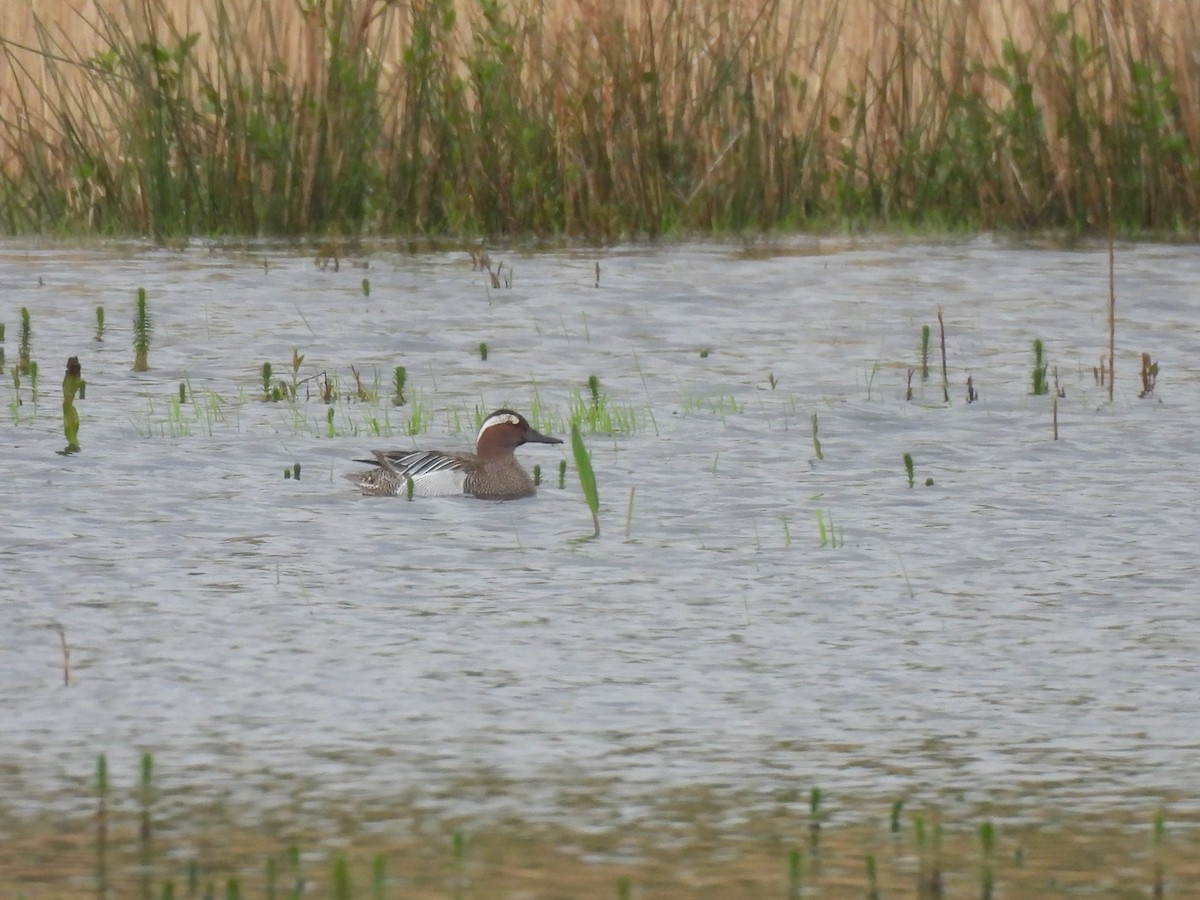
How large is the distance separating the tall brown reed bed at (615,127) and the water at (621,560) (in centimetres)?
129

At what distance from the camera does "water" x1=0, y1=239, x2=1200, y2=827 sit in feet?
15.7

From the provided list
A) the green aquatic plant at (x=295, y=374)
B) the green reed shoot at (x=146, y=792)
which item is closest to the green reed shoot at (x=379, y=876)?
the green reed shoot at (x=146, y=792)

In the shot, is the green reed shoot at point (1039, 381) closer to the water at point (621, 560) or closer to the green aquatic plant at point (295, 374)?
the water at point (621, 560)

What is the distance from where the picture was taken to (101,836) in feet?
13.9

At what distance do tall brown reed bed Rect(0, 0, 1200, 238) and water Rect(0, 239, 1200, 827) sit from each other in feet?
4.24

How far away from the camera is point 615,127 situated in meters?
13.0

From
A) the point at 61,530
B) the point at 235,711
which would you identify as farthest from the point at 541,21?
the point at 235,711

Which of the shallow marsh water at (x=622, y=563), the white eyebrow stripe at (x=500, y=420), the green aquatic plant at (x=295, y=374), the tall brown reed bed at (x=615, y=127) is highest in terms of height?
the tall brown reed bed at (x=615, y=127)

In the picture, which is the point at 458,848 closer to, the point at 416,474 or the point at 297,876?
the point at 297,876

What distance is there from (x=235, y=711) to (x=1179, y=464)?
12.8ft

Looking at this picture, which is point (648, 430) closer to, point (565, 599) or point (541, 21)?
point (565, 599)

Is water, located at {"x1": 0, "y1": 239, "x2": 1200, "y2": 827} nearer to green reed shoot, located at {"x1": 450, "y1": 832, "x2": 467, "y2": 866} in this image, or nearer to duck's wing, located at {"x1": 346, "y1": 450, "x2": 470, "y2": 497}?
duck's wing, located at {"x1": 346, "y1": 450, "x2": 470, "y2": 497}

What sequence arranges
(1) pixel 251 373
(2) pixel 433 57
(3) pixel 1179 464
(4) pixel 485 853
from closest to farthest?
(4) pixel 485 853
(3) pixel 1179 464
(1) pixel 251 373
(2) pixel 433 57

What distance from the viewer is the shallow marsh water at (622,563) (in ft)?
15.5
